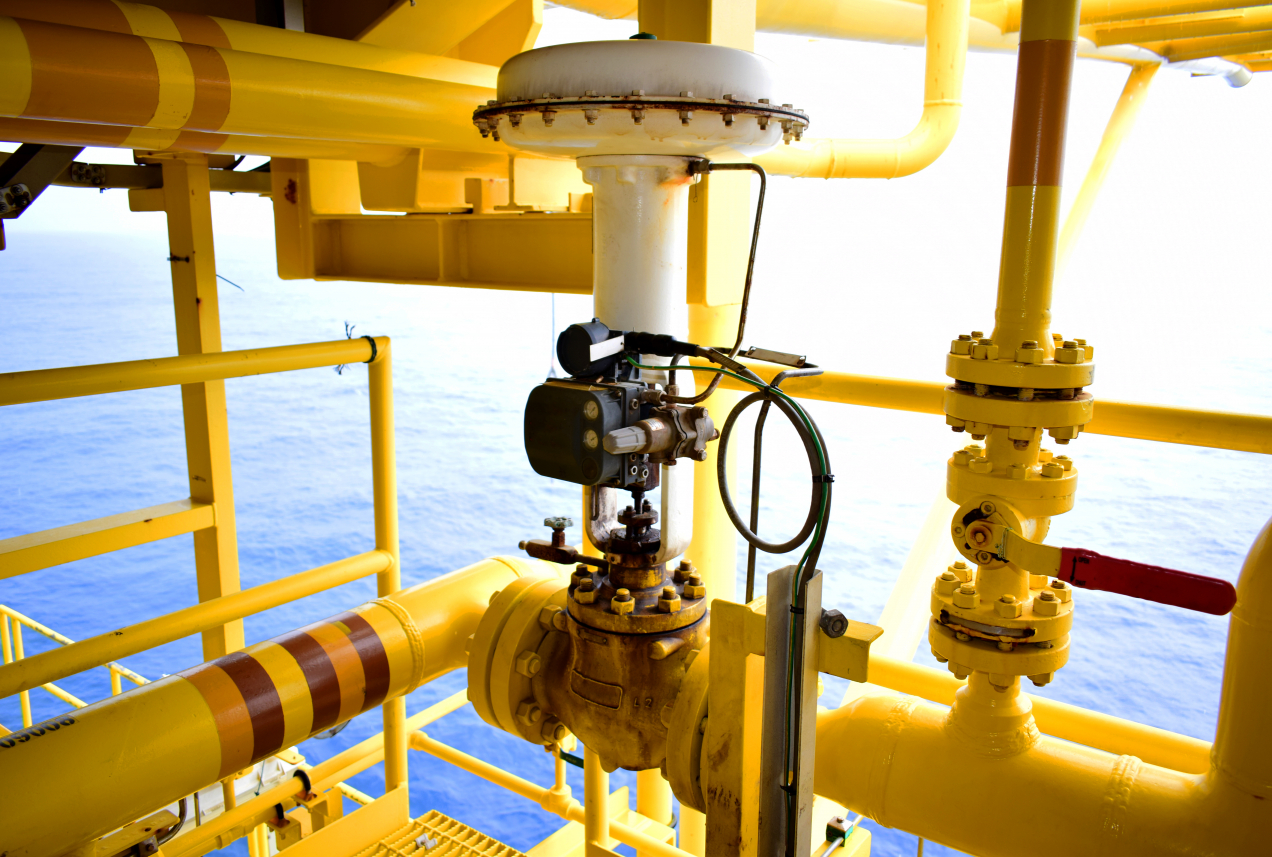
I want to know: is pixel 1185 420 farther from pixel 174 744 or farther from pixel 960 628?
pixel 174 744

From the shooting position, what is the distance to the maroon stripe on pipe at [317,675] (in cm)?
137

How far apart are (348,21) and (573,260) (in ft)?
2.77

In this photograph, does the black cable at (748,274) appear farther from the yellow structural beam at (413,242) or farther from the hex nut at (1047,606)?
the yellow structural beam at (413,242)

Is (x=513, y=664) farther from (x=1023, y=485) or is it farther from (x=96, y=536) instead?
(x=96, y=536)

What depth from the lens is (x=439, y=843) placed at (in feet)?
6.52

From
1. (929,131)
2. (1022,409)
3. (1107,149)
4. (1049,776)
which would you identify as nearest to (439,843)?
(1049,776)

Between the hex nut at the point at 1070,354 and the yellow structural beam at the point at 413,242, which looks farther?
the yellow structural beam at the point at 413,242

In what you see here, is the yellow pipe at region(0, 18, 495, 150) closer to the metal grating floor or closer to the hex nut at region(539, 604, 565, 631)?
the hex nut at region(539, 604, 565, 631)

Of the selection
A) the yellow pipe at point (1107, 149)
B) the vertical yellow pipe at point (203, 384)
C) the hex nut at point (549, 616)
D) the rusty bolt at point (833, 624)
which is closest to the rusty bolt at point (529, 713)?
the hex nut at point (549, 616)

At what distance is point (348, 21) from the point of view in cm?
228

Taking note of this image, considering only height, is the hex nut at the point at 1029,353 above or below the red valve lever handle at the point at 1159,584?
above

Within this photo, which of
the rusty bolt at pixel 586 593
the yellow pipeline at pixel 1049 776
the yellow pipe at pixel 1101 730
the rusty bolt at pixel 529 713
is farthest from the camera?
the rusty bolt at pixel 529 713

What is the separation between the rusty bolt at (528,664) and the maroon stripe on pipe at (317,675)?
28cm

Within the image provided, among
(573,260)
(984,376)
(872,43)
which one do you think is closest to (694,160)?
(984,376)
